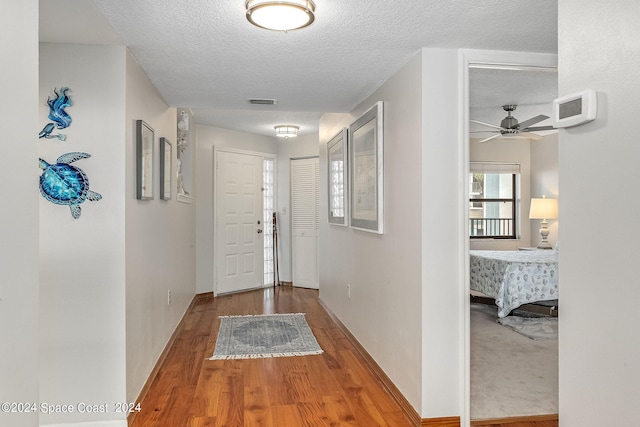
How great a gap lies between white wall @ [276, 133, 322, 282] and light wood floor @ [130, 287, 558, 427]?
Answer: 2.88m

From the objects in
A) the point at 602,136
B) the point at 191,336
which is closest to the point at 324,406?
the point at 191,336

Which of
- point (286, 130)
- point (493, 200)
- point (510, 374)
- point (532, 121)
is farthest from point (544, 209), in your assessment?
point (286, 130)

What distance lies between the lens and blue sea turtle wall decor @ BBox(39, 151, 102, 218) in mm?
2383

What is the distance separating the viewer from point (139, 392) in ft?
9.28

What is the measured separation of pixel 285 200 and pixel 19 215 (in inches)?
241

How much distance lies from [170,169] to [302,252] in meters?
3.36

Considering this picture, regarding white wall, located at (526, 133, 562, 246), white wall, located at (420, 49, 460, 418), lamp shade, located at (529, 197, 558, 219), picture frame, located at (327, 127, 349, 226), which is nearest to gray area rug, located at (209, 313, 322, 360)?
picture frame, located at (327, 127, 349, 226)

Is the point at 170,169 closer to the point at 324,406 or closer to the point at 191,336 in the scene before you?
the point at 191,336

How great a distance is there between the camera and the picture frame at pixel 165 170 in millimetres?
3516

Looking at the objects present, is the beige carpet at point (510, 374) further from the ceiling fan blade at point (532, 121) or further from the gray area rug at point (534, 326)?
the ceiling fan blade at point (532, 121)

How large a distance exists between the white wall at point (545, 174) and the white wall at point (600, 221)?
5.60 metres

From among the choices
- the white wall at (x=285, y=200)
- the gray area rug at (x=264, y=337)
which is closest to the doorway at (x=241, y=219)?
the white wall at (x=285, y=200)

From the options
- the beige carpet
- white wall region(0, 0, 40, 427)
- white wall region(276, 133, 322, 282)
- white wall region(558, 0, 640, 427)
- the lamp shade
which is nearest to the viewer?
white wall region(0, 0, 40, 427)

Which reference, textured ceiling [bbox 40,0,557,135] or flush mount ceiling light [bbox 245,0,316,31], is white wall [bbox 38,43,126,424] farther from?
flush mount ceiling light [bbox 245,0,316,31]
